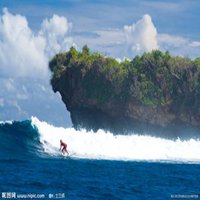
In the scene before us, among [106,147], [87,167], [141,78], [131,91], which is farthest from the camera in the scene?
[141,78]

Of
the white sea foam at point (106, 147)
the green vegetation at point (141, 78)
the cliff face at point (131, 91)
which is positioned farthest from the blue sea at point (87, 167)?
the green vegetation at point (141, 78)

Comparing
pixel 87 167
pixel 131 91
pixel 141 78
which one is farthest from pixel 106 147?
pixel 141 78

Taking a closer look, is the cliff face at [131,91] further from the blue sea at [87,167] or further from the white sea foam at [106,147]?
the white sea foam at [106,147]

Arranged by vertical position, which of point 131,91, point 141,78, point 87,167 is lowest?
point 87,167

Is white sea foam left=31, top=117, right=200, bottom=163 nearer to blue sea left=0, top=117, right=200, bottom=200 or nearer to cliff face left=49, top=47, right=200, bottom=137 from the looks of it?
blue sea left=0, top=117, right=200, bottom=200

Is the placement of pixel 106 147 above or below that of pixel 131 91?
below

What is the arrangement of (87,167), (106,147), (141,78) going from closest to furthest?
(87,167)
(106,147)
(141,78)

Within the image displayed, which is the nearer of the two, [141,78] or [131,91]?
[131,91]

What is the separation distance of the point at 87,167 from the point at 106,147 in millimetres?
12142

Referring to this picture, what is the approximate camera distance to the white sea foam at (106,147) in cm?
4138

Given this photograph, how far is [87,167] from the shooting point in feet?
105

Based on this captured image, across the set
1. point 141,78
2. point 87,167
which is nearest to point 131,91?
point 141,78

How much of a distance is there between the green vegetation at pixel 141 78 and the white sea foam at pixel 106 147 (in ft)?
44.9

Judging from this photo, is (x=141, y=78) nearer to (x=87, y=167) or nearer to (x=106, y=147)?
(x=106, y=147)
